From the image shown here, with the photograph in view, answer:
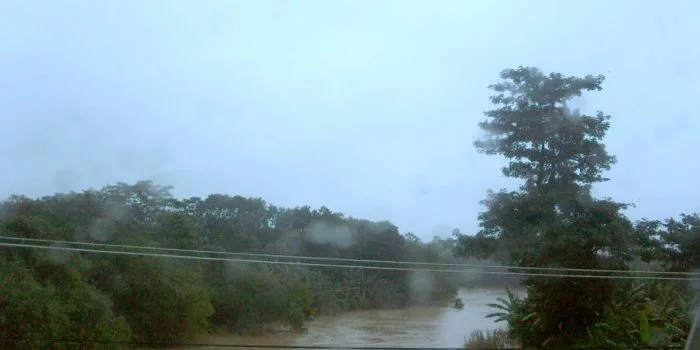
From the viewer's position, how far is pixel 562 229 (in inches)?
746

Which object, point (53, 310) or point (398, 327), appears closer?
point (53, 310)

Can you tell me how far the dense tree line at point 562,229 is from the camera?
19.1 m

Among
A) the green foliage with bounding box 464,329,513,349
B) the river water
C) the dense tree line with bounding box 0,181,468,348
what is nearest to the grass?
the green foliage with bounding box 464,329,513,349

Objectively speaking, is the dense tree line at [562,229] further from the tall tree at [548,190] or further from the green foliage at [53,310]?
the green foliage at [53,310]

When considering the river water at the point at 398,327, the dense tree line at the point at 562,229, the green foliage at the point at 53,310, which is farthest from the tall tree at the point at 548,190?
the green foliage at the point at 53,310

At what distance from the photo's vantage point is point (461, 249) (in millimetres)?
20391

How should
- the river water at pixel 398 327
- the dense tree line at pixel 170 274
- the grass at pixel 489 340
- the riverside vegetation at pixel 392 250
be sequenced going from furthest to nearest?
1. the grass at pixel 489 340
2. the river water at pixel 398 327
3. the riverside vegetation at pixel 392 250
4. the dense tree line at pixel 170 274

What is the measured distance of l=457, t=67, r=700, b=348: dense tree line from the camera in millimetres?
19062

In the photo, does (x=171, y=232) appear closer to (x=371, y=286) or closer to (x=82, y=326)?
(x=82, y=326)

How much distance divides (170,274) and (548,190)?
384 inches

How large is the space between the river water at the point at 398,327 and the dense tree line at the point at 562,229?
199cm

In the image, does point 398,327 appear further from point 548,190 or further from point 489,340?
point 548,190

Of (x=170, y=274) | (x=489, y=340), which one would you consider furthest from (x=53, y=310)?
(x=489, y=340)

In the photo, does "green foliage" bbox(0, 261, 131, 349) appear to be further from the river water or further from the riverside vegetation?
the river water
